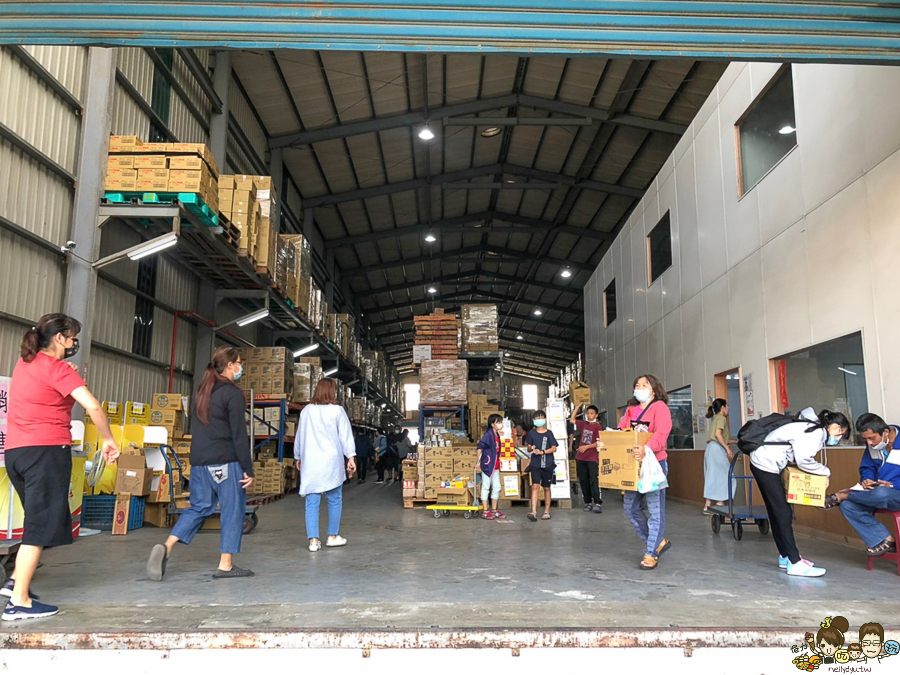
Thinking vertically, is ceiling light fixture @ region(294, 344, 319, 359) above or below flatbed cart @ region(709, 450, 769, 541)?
above

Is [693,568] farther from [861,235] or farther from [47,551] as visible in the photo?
[47,551]

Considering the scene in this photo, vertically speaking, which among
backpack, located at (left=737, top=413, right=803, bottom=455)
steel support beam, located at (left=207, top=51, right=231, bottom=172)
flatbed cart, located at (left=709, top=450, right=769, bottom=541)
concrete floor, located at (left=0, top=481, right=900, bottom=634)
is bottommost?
concrete floor, located at (left=0, top=481, right=900, bottom=634)

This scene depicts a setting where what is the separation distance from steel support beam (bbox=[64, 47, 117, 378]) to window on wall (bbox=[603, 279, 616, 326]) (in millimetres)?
13062

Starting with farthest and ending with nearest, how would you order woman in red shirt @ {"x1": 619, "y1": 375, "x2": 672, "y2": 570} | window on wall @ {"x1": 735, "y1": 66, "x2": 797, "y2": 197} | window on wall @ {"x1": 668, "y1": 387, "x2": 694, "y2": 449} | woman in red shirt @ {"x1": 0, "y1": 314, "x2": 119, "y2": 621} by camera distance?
1. window on wall @ {"x1": 668, "y1": 387, "x2": 694, "y2": 449}
2. window on wall @ {"x1": 735, "y1": 66, "x2": 797, "y2": 197}
3. woman in red shirt @ {"x1": 619, "y1": 375, "x2": 672, "y2": 570}
4. woman in red shirt @ {"x1": 0, "y1": 314, "x2": 119, "y2": 621}

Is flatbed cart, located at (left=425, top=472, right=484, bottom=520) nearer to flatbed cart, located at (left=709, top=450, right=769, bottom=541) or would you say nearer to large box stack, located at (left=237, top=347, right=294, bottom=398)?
flatbed cart, located at (left=709, top=450, right=769, bottom=541)

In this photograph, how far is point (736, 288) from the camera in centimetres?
965

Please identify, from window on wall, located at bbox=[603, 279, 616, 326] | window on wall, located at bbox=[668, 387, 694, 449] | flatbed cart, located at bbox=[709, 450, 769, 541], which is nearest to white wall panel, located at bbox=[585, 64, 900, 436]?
window on wall, located at bbox=[668, 387, 694, 449]

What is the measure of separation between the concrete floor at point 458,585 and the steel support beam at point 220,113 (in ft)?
25.9

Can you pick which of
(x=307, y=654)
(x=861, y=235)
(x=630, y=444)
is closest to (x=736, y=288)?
(x=861, y=235)

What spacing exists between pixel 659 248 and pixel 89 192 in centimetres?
1038

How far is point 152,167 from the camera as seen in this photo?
8.69 meters

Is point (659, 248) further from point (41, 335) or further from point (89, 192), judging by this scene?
point (41, 335)

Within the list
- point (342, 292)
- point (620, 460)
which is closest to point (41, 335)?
point (620, 460)

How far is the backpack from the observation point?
215 inches
